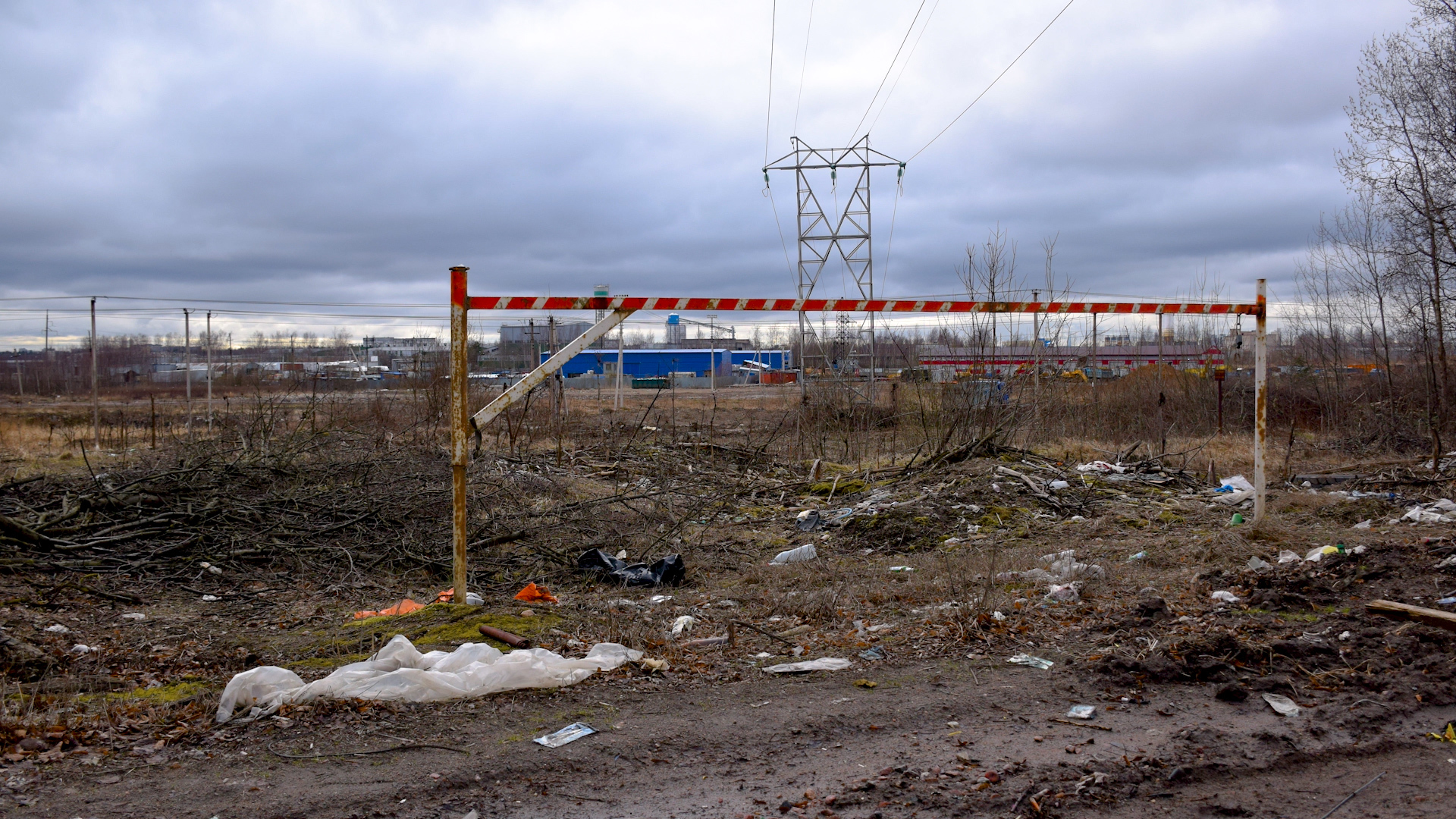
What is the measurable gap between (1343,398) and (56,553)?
20.7m

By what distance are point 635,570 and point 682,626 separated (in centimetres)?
196

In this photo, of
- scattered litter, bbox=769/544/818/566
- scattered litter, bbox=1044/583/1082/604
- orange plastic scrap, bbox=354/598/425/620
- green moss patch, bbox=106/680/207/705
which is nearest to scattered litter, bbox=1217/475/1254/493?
scattered litter, bbox=769/544/818/566

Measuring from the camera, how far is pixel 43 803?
8.98ft

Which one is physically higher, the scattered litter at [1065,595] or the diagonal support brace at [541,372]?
the diagonal support brace at [541,372]

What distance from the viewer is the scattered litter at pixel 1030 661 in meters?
4.04

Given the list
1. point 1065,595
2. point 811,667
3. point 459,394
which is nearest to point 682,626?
point 811,667

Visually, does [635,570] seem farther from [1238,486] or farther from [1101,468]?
[1238,486]

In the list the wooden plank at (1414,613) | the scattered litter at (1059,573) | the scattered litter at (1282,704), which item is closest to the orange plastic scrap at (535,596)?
the scattered litter at (1059,573)

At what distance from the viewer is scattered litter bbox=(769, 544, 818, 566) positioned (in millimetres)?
7523

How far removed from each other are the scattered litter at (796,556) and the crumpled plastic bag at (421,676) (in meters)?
3.44

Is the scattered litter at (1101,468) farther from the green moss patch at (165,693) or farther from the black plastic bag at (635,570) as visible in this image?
the green moss patch at (165,693)

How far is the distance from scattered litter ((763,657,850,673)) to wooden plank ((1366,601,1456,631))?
2739mm

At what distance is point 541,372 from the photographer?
5141 mm

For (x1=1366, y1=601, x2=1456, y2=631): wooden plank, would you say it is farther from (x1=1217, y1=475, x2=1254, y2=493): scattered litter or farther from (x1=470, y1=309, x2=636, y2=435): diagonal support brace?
(x1=1217, y1=475, x2=1254, y2=493): scattered litter
